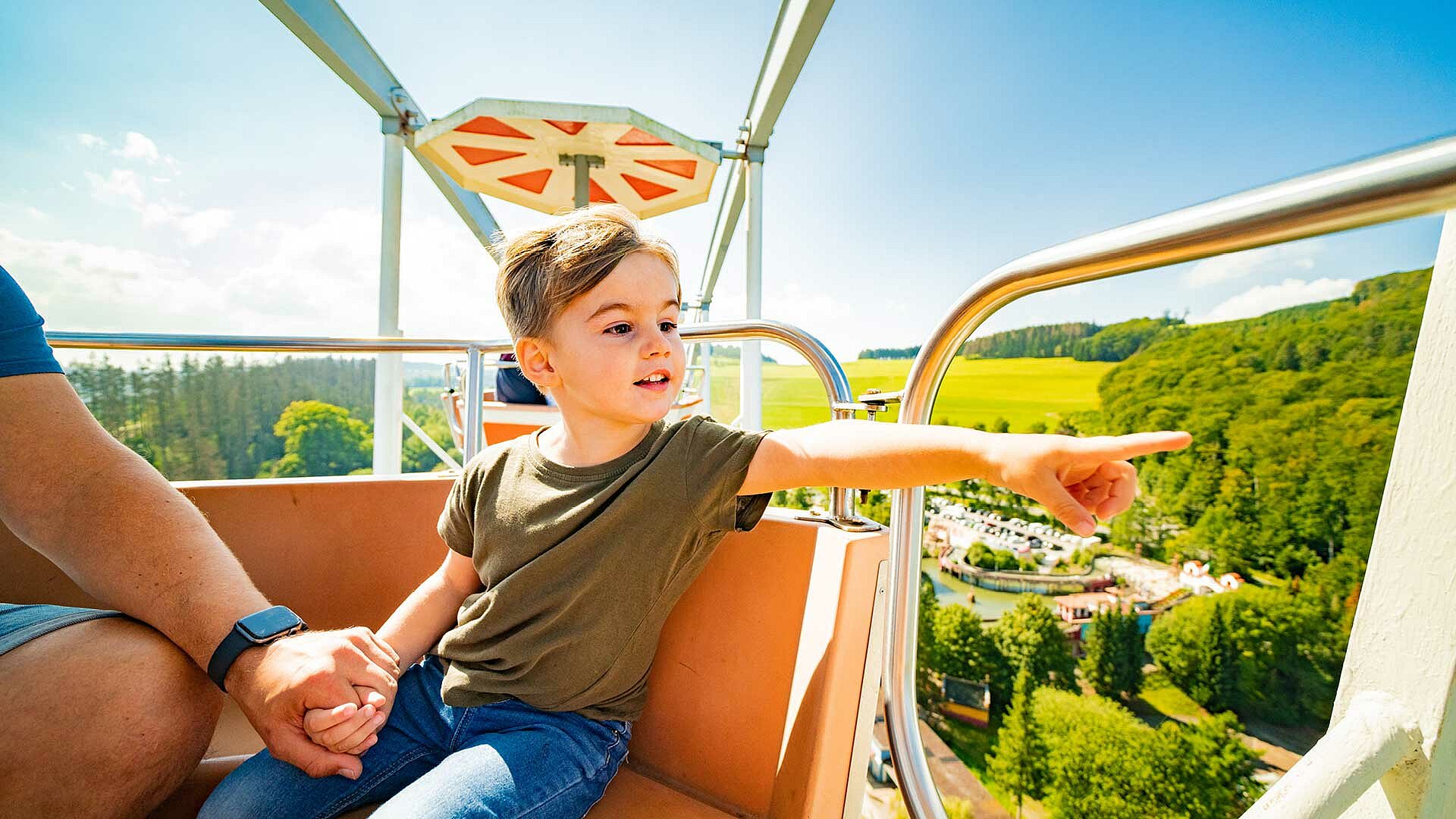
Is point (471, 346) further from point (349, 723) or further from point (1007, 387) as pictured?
point (1007, 387)

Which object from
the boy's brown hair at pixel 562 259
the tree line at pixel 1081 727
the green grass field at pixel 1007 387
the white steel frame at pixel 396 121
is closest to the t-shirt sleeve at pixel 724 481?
the boy's brown hair at pixel 562 259

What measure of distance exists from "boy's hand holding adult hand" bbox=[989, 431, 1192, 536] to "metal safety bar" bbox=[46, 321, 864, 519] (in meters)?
0.33

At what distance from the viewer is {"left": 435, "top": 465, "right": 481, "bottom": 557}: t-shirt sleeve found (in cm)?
99

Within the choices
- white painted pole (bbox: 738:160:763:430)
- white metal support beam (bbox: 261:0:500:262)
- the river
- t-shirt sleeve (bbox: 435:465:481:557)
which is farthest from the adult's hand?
the river

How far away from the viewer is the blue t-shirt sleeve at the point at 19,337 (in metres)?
0.75

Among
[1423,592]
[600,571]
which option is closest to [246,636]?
[600,571]

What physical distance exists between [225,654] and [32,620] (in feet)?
0.57

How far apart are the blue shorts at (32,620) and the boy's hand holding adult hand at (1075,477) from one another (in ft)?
2.93

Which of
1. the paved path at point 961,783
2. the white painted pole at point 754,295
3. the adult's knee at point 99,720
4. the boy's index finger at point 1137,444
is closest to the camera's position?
the boy's index finger at point 1137,444

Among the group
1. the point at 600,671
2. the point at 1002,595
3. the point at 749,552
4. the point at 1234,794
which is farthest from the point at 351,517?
the point at 1002,595

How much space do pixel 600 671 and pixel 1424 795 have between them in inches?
30.4

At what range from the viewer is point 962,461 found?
0.61 metres

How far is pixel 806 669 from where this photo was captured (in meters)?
0.82

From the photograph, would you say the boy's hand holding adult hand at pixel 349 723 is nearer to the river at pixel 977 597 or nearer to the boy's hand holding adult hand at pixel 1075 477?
the boy's hand holding adult hand at pixel 1075 477
